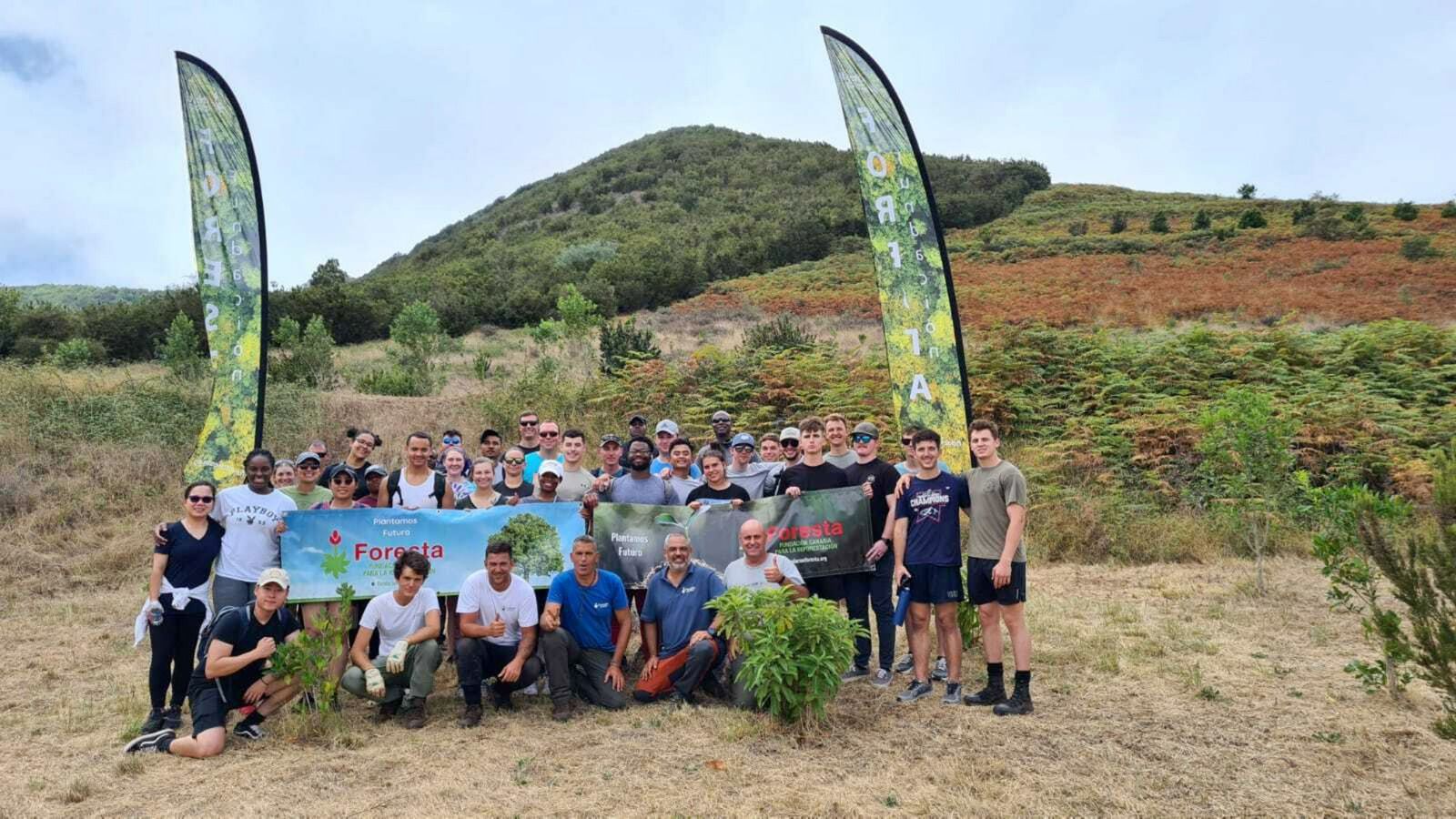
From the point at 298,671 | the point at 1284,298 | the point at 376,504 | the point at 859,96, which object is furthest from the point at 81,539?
the point at 1284,298

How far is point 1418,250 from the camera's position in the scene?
90.7 feet

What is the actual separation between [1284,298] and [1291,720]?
851 inches

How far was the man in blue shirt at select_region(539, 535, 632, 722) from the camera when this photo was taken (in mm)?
6488

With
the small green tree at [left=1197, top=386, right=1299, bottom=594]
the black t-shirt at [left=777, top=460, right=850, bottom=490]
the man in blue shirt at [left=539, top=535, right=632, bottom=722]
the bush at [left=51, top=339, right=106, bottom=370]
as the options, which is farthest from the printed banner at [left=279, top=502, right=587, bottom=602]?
the bush at [left=51, top=339, right=106, bottom=370]

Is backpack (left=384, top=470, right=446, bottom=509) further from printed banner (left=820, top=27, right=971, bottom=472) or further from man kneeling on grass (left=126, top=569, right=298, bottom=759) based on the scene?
printed banner (left=820, top=27, right=971, bottom=472)

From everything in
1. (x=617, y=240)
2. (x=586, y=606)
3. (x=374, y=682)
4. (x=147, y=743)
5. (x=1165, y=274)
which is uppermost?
(x=617, y=240)

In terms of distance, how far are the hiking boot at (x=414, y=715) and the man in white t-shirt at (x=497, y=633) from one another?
11.2 inches

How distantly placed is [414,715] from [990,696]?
4020 millimetres

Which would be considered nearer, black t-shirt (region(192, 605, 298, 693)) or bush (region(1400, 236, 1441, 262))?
black t-shirt (region(192, 605, 298, 693))

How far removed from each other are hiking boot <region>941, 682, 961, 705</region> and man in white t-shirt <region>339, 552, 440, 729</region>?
3585mm

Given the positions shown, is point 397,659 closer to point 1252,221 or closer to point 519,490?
point 519,490

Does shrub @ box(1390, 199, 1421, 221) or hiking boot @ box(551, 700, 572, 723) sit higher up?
shrub @ box(1390, 199, 1421, 221)

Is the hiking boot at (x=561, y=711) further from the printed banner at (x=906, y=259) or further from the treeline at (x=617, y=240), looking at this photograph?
the treeline at (x=617, y=240)

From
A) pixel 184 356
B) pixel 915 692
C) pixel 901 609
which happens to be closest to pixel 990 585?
pixel 915 692
